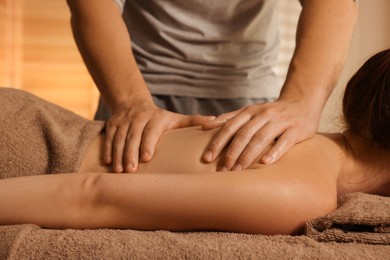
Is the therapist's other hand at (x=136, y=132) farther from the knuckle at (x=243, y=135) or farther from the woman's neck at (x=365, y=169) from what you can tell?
the woman's neck at (x=365, y=169)

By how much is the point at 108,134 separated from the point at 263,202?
409mm

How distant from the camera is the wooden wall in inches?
140

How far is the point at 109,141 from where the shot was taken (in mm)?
1104

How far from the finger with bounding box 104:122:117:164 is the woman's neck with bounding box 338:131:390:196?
51 cm

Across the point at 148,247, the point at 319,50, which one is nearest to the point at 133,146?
the point at 148,247

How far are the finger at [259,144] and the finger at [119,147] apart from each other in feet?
0.77

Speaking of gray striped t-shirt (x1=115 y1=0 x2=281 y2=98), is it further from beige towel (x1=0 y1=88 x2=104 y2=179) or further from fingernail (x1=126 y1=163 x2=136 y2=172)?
fingernail (x1=126 y1=163 x2=136 y2=172)

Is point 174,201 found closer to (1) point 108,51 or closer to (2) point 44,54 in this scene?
(1) point 108,51

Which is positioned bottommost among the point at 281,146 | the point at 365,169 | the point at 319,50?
the point at 365,169

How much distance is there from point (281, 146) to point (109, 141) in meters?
0.36

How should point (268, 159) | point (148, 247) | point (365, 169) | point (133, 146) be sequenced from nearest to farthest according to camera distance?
point (148, 247) < point (268, 159) < point (133, 146) < point (365, 169)

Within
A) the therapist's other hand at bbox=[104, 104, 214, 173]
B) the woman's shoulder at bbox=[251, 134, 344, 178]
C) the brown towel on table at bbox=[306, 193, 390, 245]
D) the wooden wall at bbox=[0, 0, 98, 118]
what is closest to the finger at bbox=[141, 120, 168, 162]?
the therapist's other hand at bbox=[104, 104, 214, 173]

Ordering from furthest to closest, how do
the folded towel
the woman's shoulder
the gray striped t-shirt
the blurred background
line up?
the blurred background, the gray striped t-shirt, the woman's shoulder, the folded towel

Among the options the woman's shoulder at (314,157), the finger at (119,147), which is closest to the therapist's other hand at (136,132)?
the finger at (119,147)
